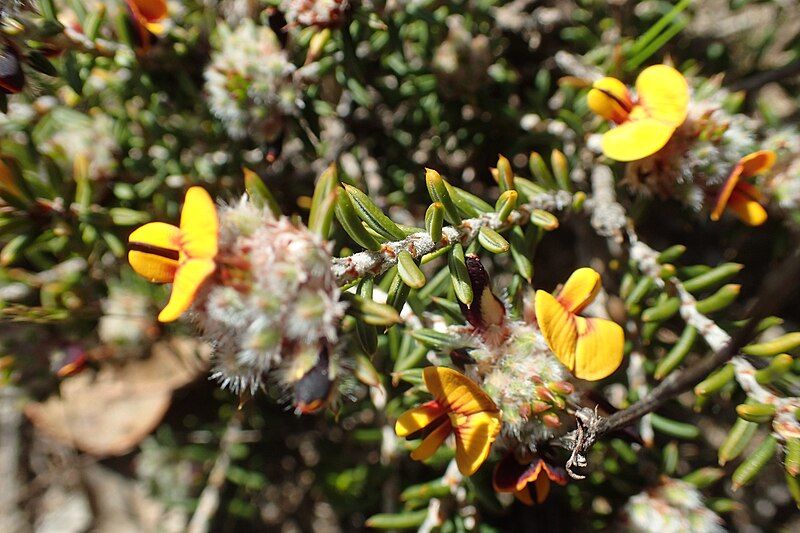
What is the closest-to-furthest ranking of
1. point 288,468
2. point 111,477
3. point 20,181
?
1. point 20,181
2. point 288,468
3. point 111,477

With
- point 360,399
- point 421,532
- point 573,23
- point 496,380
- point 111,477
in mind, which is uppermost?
point 573,23

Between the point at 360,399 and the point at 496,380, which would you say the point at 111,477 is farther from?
the point at 496,380

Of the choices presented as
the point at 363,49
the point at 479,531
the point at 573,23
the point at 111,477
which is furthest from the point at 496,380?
the point at 111,477

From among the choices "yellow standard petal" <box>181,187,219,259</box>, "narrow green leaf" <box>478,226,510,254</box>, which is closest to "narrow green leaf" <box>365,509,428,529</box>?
"narrow green leaf" <box>478,226,510,254</box>

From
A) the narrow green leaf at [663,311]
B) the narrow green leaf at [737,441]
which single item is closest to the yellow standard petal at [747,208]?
the narrow green leaf at [663,311]

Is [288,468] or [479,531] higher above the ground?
[479,531]

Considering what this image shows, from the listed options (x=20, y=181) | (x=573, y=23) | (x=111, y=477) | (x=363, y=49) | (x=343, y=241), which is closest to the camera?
(x=20, y=181)

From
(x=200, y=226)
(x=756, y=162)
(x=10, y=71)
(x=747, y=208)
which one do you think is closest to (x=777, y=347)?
(x=747, y=208)
